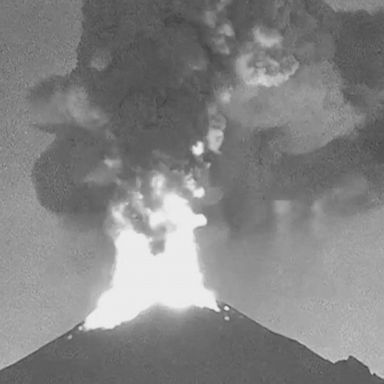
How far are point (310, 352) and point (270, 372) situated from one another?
4.91m

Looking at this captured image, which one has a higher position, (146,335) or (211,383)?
(146,335)

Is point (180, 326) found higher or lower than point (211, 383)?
higher

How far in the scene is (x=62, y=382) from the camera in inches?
2454

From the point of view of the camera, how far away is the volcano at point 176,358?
6328cm

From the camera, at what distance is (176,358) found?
2552 inches

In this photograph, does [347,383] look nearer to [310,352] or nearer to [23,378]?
[310,352]

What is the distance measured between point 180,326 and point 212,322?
2.44 metres

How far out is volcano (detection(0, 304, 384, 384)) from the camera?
63281 mm

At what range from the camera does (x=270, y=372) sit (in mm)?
64438

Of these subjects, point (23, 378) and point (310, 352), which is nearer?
point (23, 378)

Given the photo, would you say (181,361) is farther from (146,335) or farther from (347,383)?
(347,383)

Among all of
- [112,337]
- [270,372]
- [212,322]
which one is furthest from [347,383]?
[112,337]

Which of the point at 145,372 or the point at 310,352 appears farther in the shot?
the point at 310,352

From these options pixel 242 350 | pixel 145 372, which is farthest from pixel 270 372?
pixel 145 372
